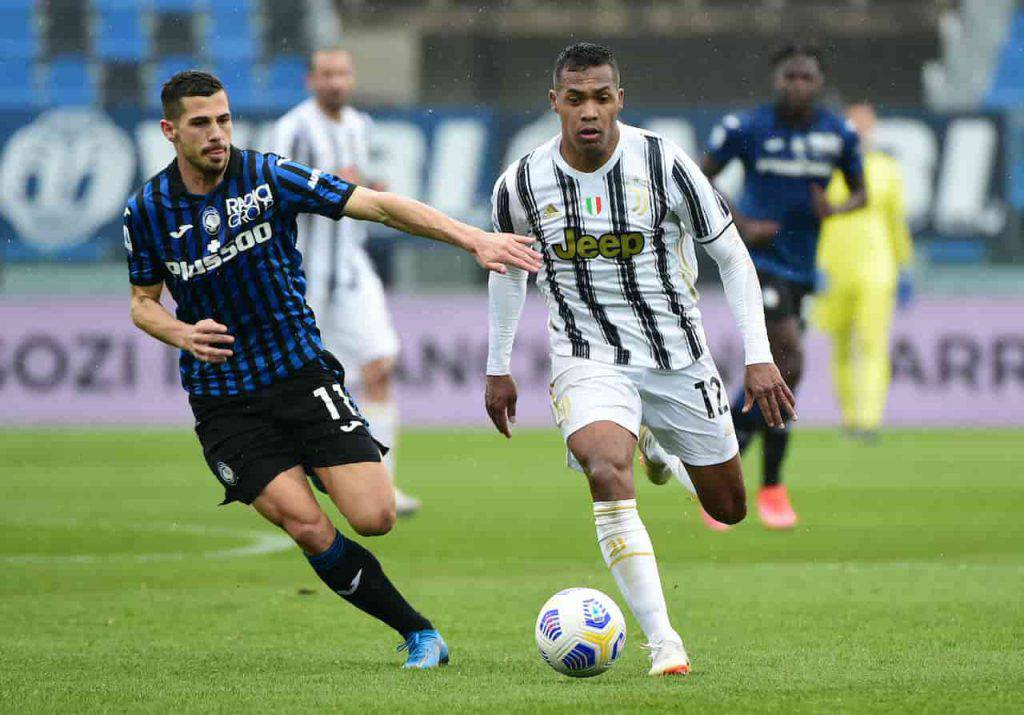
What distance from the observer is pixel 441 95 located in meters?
24.3

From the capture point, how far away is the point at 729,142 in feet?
31.4

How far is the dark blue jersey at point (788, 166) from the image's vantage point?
9664 mm

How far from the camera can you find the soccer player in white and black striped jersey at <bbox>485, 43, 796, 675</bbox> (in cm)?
594

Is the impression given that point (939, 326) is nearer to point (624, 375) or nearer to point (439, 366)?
point (439, 366)

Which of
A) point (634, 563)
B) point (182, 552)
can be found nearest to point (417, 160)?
point (182, 552)

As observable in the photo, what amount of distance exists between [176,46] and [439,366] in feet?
24.3

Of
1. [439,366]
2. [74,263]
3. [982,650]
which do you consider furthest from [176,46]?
[982,650]

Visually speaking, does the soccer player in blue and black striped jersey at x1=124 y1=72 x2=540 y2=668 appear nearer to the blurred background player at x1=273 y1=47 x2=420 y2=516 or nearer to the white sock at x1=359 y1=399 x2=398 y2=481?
the blurred background player at x1=273 y1=47 x2=420 y2=516

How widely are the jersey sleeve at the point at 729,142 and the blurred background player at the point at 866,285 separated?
6.13 meters

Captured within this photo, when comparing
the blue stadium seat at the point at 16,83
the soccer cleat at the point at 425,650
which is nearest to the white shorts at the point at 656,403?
the soccer cleat at the point at 425,650

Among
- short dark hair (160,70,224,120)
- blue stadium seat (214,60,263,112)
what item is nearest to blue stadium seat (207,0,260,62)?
blue stadium seat (214,60,263,112)

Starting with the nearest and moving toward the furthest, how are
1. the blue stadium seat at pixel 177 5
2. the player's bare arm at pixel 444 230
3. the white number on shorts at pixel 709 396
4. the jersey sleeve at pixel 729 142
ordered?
the player's bare arm at pixel 444 230, the white number on shorts at pixel 709 396, the jersey sleeve at pixel 729 142, the blue stadium seat at pixel 177 5

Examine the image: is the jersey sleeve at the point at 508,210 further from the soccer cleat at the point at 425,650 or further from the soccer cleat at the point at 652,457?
the soccer cleat at the point at 425,650

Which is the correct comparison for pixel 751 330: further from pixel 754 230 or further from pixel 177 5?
pixel 177 5
